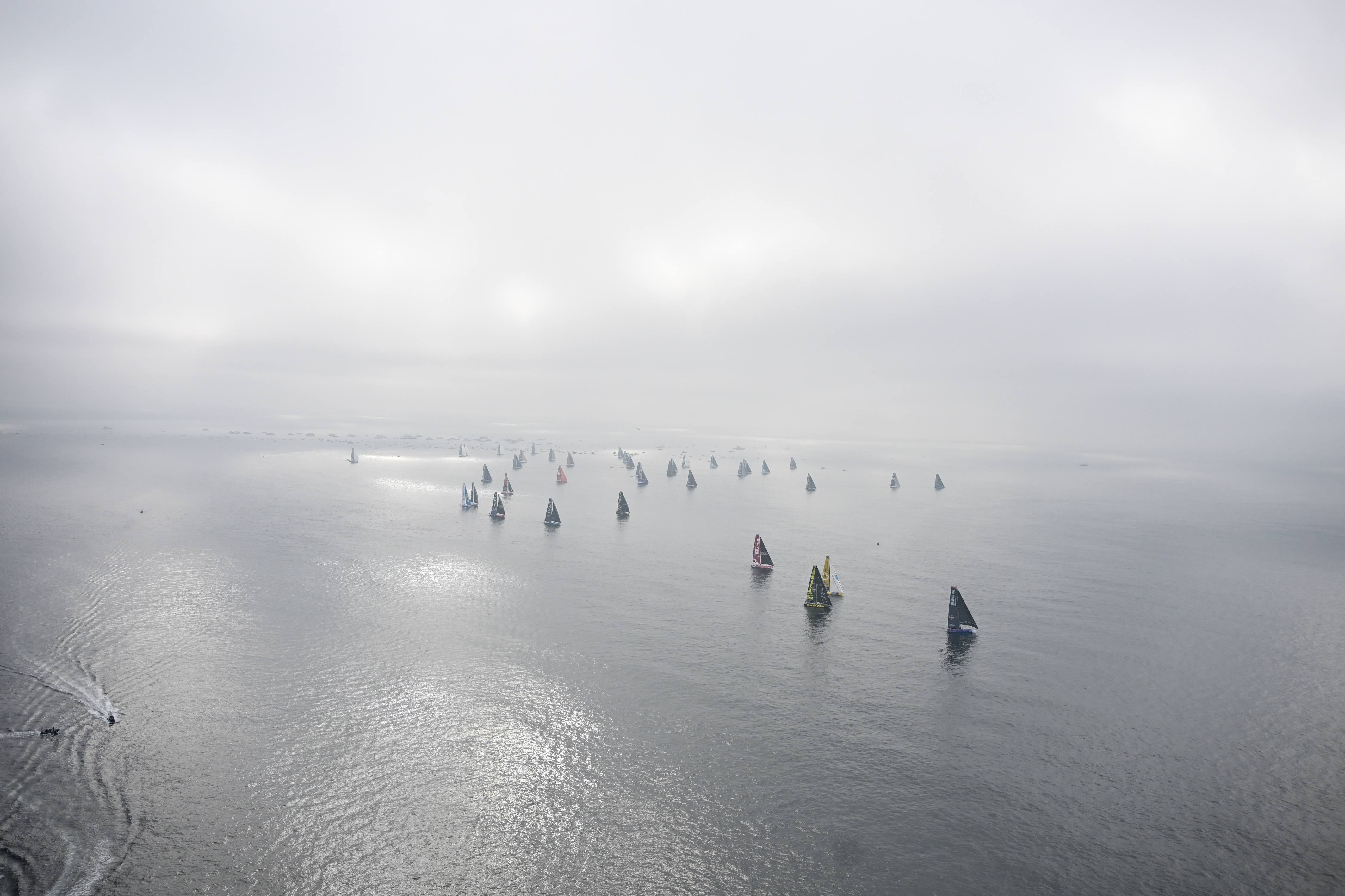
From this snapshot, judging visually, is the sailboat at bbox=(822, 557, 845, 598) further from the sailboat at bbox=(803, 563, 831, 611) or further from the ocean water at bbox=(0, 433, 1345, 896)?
the ocean water at bbox=(0, 433, 1345, 896)

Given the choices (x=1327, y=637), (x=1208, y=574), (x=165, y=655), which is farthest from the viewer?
(x=1208, y=574)

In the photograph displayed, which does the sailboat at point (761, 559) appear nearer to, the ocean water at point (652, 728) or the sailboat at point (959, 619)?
the ocean water at point (652, 728)

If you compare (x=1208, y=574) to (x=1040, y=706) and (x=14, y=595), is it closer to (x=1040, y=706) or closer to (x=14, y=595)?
(x=1040, y=706)

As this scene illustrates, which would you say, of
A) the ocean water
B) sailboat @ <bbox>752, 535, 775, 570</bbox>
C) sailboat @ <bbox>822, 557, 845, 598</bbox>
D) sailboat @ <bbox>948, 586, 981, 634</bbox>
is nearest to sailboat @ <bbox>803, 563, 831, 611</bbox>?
sailboat @ <bbox>822, 557, 845, 598</bbox>

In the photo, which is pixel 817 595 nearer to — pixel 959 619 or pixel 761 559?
pixel 959 619

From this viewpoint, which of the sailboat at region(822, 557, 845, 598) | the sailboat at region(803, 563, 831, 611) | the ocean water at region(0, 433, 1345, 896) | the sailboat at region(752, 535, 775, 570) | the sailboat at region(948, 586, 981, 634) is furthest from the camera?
the sailboat at region(752, 535, 775, 570)

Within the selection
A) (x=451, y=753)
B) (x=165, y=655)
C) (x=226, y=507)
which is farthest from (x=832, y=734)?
(x=226, y=507)
